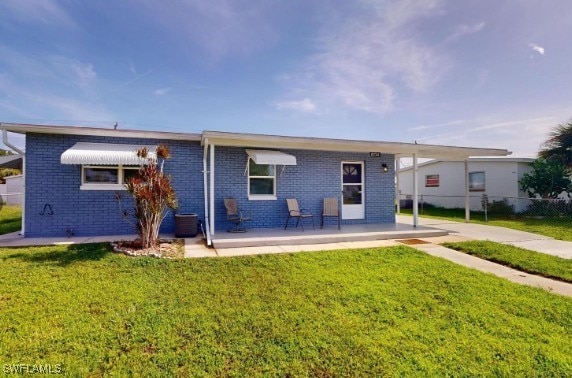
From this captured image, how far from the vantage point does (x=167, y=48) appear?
12492 millimetres

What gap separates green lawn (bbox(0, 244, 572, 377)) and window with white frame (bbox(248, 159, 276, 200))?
489 cm

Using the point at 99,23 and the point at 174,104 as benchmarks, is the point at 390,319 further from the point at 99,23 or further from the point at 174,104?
the point at 174,104

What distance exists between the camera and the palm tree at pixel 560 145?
1642 centimetres

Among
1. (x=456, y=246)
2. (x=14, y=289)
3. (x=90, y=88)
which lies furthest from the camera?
(x=90, y=88)

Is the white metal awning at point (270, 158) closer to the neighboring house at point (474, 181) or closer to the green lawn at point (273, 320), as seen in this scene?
the green lawn at point (273, 320)

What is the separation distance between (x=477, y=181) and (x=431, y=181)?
12.2 feet

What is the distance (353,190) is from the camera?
39.8 feet

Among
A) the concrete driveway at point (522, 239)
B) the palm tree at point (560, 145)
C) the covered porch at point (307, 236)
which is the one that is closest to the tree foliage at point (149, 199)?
the covered porch at point (307, 236)

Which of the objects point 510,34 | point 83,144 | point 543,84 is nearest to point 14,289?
point 83,144

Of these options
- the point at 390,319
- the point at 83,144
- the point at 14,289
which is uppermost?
the point at 83,144

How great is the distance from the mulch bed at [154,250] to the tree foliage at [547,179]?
64.1ft

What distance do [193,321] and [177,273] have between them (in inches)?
78.1

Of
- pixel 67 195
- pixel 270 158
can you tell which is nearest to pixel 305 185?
pixel 270 158

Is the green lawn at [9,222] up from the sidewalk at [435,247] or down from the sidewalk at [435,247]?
up
